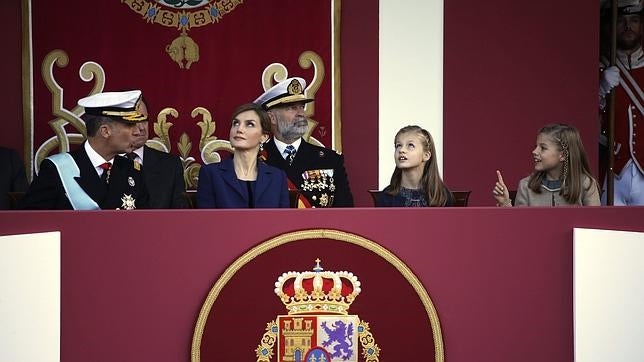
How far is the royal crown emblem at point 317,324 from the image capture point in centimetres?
330

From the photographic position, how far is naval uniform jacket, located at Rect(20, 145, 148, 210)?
4141mm

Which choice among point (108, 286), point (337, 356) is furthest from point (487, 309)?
point (108, 286)

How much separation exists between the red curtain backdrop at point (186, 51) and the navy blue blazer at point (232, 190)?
1.70 metres

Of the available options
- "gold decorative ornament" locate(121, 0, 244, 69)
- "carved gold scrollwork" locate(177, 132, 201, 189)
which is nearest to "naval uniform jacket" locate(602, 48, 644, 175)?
"gold decorative ornament" locate(121, 0, 244, 69)

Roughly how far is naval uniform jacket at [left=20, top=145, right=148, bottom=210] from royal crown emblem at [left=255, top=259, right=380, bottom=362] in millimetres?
1319

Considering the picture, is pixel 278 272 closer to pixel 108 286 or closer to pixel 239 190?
pixel 108 286

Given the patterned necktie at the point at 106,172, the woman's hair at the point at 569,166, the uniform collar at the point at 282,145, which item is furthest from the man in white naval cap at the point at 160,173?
the woman's hair at the point at 569,166

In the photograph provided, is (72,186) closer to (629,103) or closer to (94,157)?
(94,157)

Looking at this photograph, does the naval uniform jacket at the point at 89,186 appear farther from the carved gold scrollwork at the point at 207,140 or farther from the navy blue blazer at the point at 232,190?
the carved gold scrollwork at the point at 207,140

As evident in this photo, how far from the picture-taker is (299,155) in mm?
5863

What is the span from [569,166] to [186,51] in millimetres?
2641

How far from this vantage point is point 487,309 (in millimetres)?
3395

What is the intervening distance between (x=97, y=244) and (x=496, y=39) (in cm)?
385

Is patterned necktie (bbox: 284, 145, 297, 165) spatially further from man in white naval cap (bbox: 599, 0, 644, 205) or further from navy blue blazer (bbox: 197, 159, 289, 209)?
man in white naval cap (bbox: 599, 0, 644, 205)
